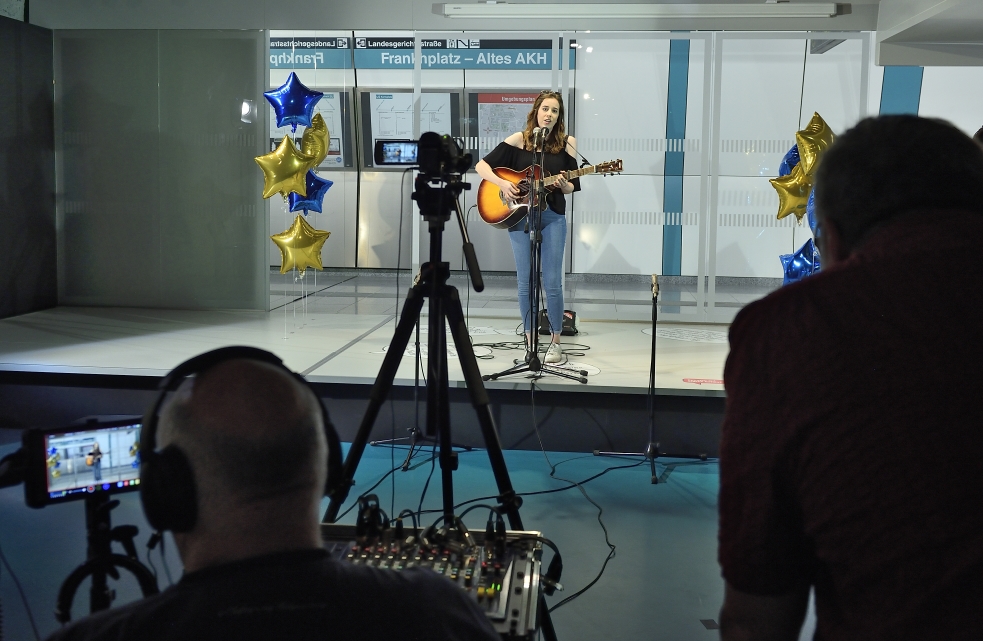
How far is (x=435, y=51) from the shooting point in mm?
6773

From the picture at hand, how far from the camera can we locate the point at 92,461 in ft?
4.78

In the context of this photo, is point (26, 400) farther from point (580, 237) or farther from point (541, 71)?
point (541, 71)

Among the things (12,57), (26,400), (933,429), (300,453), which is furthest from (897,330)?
(12,57)

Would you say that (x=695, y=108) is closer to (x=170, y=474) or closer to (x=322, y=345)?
(x=322, y=345)

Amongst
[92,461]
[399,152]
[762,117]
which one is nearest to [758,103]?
[762,117]

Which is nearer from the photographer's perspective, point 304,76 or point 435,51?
point 435,51

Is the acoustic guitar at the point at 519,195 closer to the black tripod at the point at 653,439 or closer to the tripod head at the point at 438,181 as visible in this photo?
the black tripod at the point at 653,439

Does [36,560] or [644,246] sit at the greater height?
[644,246]

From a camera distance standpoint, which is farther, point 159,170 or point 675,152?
point 159,170

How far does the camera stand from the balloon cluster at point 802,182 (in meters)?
4.96

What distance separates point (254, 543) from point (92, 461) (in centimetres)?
75

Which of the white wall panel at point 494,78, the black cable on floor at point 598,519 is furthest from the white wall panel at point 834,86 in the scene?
the black cable on floor at point 598,519

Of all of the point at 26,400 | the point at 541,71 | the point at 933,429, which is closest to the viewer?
the point at 933,429

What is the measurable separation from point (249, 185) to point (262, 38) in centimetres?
114
